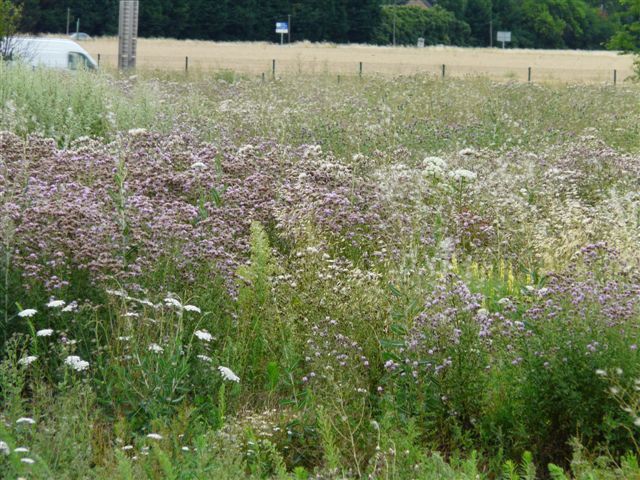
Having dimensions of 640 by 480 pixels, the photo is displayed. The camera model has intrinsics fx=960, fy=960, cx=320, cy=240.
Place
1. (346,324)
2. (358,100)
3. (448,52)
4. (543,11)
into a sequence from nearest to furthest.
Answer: (346,324), (358,100), (448,52), (543,11)

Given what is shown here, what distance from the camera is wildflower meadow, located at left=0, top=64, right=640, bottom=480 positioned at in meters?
4.32

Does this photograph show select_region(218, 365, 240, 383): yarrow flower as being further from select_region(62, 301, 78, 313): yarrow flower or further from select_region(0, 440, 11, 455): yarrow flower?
A: select_region(0, 440, 11, 455): yarrow flower

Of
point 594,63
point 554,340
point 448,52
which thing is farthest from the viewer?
point 448,52

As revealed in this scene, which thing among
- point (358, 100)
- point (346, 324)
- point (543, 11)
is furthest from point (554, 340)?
point (543, 11)

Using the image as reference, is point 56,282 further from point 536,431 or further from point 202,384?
point 536,431

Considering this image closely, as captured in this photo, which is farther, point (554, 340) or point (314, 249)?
point (314, 249)

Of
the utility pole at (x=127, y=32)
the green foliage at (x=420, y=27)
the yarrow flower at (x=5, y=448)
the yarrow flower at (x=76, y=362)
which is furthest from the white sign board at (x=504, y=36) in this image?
the yarrow flower at (x=5, y=448)

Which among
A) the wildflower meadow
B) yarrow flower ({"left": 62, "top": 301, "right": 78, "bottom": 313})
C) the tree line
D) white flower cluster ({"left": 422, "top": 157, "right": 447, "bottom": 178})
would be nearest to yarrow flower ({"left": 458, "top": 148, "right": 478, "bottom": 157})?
the wildflower meadow

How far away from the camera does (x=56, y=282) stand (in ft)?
16.9

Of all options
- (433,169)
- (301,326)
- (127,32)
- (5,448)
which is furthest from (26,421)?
(127,32)

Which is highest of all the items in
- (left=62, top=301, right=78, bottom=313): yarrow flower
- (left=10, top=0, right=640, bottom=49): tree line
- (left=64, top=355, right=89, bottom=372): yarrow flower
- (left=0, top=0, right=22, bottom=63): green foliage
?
(left=10, top=0, right=640, bottom=49): tree line

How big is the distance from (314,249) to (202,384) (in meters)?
1.27

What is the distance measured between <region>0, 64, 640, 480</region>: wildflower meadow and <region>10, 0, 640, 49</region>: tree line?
1838 inches

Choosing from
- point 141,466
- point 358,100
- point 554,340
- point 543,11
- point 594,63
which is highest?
point 543,11
